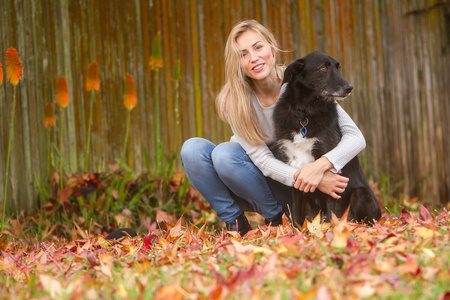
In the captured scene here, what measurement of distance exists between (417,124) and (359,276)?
4.70m

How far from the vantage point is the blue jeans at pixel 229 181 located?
275 cm

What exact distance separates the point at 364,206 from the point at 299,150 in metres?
0.43

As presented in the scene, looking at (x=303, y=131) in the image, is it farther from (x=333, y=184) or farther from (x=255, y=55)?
(x=255, y=55)

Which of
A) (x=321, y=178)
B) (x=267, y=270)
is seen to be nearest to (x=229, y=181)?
(x=321, y=178)

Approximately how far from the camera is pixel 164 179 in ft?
12.1

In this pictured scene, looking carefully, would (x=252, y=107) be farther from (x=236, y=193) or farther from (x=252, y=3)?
(x=252, y=3)

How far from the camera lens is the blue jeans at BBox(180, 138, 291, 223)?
2750mm

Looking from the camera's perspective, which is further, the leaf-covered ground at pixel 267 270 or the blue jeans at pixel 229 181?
the blue jeans at pixel 229 181

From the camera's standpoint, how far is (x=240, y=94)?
2676mm

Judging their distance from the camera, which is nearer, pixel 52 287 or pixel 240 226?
pixel 52 287

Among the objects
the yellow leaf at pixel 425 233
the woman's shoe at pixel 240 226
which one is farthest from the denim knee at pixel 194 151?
the yellow leaf at pixel 425 233

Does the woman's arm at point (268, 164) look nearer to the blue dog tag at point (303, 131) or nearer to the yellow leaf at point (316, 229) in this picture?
the blue dog tag at point (303, 131)

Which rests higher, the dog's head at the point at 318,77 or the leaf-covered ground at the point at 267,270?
the dog's head at the point at 318,77

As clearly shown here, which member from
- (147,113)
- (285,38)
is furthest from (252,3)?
(147,113)
